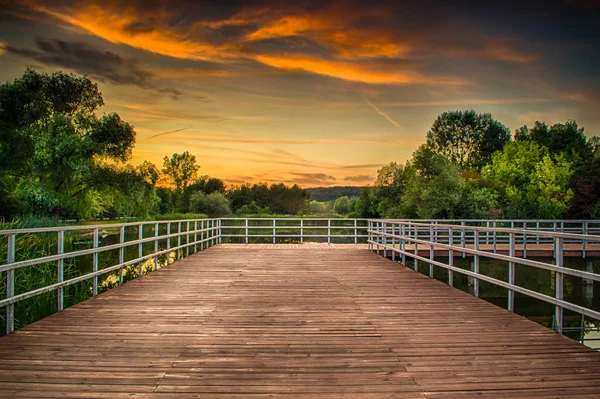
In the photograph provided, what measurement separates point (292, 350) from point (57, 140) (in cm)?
2774

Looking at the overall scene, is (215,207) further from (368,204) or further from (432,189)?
(432,189)

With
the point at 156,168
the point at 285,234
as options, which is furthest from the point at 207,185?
the point at 285,234

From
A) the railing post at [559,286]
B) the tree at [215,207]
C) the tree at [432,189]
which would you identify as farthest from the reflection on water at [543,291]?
the tree at [215,207]

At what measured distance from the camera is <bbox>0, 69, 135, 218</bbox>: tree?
88.2 ft

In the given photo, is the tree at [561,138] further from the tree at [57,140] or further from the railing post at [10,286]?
the railing post at [10,286]

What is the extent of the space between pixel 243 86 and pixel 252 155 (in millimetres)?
12669

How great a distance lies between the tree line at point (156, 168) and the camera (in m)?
27.6

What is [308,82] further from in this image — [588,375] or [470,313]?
[588,375]

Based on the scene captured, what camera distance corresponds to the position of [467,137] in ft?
185

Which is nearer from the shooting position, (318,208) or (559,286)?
(559,286)

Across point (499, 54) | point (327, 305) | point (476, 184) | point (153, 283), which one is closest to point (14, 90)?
point (153, 283)

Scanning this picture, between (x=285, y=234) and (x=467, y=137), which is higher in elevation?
(x=467, y=137)

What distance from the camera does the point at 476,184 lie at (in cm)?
4028

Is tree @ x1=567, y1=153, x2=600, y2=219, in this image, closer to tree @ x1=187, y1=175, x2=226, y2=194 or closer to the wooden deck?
the wooden deck
